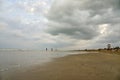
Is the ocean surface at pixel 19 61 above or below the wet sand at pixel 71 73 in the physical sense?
above

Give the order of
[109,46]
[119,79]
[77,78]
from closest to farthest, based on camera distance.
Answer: [119,79] → [77,78] → [109,46]

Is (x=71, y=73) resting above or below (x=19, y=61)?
below

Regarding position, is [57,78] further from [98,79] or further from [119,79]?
[119,79]

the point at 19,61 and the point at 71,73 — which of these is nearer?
the point at 71,73

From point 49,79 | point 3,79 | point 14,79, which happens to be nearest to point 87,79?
point 49,79

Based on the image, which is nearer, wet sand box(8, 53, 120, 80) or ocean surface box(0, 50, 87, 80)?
wet sand box(8, 53, 120, 80)

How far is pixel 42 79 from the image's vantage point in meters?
9.25

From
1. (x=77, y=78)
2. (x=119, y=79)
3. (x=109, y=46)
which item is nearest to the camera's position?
(x=119, y=79)

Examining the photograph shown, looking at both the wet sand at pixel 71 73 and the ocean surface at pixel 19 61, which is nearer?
the wet sand at pixel 71 73

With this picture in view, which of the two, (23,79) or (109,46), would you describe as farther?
(109,46)

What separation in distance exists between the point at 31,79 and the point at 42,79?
626 mm

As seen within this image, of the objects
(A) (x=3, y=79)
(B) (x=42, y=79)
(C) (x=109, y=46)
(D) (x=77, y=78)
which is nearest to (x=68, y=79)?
(D) (x=77, y=78)

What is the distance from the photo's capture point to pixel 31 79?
30.7 feet

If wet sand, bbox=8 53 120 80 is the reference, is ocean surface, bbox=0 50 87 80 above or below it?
above
